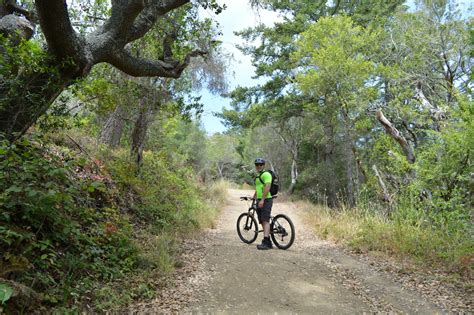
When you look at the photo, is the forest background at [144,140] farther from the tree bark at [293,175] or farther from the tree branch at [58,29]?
the tree bark at [293,175]

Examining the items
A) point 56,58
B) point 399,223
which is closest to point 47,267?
point 56,58

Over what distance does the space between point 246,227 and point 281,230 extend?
94 cm

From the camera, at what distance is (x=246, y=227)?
782 centimetres

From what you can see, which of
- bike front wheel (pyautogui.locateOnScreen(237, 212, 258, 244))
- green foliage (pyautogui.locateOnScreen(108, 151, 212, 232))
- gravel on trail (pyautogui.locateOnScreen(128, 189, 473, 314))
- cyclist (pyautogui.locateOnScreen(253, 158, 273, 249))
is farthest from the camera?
bike front wheel (pyautogui.locateOnScreen(237, 212, 258, 244))

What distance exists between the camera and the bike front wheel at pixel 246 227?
7773mm

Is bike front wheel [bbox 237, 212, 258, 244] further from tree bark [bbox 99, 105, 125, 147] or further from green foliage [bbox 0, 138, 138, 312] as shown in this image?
tree bark [bbox 99, 105, 125, 147]

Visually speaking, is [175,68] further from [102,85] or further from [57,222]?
[57,222]

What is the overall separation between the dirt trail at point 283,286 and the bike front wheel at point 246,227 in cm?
75

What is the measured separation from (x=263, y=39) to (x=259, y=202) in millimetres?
14106

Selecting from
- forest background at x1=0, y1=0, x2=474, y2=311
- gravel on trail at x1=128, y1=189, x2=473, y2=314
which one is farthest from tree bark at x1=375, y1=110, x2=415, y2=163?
gravel on trail at x1=128, y1=189, x2=473, y2=314

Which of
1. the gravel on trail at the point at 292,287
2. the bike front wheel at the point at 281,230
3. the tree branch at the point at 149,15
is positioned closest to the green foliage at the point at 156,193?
the gravel on trail at the point at 292,287

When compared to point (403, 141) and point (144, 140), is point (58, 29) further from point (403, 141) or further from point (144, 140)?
point (403, 141)

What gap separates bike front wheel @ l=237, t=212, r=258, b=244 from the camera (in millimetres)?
7773

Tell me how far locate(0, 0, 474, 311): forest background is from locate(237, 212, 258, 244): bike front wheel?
1302 mm
